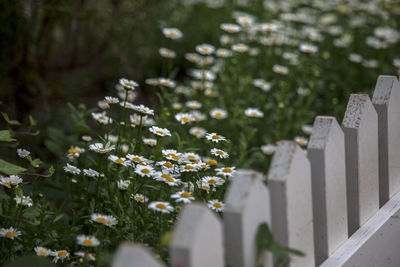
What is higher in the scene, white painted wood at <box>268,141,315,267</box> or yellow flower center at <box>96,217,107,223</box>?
white painted wood at <box>268,141,315,267</box>

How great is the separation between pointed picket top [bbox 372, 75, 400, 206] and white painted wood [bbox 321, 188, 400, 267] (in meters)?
A: 0.05

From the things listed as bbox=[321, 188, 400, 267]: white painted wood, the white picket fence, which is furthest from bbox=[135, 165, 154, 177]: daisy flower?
bbox=[321, 188, 400, 267]: white painted wood

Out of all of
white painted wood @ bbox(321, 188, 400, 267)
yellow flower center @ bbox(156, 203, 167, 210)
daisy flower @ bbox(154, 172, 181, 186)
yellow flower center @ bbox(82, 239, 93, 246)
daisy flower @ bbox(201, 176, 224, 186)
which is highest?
yellow flower center @ bbox(156, 203, 167, 210)

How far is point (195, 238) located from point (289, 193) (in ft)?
1.16

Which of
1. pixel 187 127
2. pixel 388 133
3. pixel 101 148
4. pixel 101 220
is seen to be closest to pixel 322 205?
pixel 388 133

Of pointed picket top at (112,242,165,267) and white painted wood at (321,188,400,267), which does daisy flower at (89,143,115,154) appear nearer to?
white painted wood at (321,188,400,267)

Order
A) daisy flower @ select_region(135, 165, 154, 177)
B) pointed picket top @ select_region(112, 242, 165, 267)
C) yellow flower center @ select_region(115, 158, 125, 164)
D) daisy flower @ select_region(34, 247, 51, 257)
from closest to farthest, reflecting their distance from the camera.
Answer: pointed picket top @ select_region(112, 242, 165, 267) → daisy flower @ select_region(34, 247, 51, 257) → daisy flower @ select_region(135, 165, 154, 177) → yellow flower center @ select_region(115, 158, 125, 164)

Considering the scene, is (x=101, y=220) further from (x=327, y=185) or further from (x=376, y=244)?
(x=376, y=244)

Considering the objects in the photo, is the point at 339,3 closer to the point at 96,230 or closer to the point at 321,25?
the point at 321,25

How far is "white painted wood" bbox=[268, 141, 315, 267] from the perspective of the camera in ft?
4.21

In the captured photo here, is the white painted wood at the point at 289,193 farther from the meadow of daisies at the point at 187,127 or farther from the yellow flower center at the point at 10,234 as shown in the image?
the yellow flower center at the point at 10,234

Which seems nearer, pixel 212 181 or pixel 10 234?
pixel 10 234

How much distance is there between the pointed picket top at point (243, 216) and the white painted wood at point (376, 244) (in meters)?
0.38

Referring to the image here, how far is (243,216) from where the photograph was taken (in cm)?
Result: 114
